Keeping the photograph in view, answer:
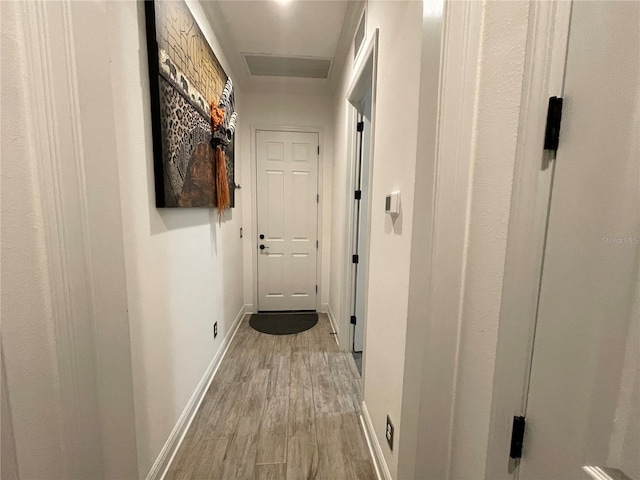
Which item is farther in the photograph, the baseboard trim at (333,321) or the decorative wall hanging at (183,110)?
the baseboard trim at (333,321)

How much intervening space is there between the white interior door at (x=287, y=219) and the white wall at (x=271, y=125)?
0.09 metres

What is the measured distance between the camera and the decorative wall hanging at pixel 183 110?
1155 mm

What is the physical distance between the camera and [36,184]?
575mm

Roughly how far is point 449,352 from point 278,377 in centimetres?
169

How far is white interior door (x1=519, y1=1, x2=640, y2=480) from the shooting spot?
495 mm

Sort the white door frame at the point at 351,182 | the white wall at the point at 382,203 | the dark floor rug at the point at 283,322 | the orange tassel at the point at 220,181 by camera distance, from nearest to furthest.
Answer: the white wall at the point at 382,203, the white door frame at the point at 351,182, the orange tassel at the point at 220,181, the dark floor rug at the point at 283,322

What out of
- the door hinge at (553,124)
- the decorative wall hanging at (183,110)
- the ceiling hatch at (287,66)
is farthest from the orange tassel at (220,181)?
the door hinge at (553,124)

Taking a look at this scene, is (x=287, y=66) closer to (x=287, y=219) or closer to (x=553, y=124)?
(x=287, y=219)

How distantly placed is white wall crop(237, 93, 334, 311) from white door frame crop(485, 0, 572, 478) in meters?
2.69

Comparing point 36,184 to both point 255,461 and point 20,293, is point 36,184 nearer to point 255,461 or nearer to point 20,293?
point 20,293

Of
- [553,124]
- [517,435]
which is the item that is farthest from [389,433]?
[553,124]

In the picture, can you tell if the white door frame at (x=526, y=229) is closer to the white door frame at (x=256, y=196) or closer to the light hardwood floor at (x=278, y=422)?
the light hardwood floor at (x=278, y=422)

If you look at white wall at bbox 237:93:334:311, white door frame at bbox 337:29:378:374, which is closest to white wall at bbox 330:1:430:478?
white door frame at bbox 337:29:378:374

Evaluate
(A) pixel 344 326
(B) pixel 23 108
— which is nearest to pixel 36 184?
(B) pixel 23 108
